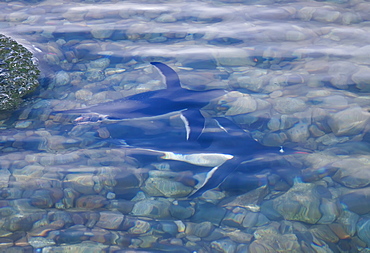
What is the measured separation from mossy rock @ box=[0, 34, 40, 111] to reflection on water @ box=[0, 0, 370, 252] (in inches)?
7.0

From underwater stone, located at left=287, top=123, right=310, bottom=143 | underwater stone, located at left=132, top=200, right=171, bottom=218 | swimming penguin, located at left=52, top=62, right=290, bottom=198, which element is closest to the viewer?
underwater stone, located at left=132, top=200, right=171, bottom=218

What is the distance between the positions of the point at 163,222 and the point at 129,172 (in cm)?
67

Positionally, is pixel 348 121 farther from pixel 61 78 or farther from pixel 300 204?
pixel 61 78

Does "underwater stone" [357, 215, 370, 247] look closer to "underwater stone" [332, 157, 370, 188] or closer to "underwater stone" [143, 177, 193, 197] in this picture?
"underwater stone" [332, 157, 370, 188]

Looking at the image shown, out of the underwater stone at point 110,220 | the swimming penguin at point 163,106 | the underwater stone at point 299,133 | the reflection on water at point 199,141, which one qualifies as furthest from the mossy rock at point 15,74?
the underwater stone at point 299,133

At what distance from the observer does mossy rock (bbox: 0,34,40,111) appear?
4336 mm

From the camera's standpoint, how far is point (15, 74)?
4.61 m

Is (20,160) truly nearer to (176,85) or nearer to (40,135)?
(40,135)

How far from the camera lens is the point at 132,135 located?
3967 mm

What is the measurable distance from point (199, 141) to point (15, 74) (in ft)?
8.64

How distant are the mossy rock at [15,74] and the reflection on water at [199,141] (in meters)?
0.18

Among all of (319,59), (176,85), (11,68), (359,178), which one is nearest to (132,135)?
(176,85)

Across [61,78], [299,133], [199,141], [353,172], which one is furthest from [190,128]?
[61,78]

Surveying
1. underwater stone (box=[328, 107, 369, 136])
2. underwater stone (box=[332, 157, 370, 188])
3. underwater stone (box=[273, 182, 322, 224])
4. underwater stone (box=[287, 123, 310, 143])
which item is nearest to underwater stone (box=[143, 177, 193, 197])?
underwater stone (box=[273, 182, 322, 224])
